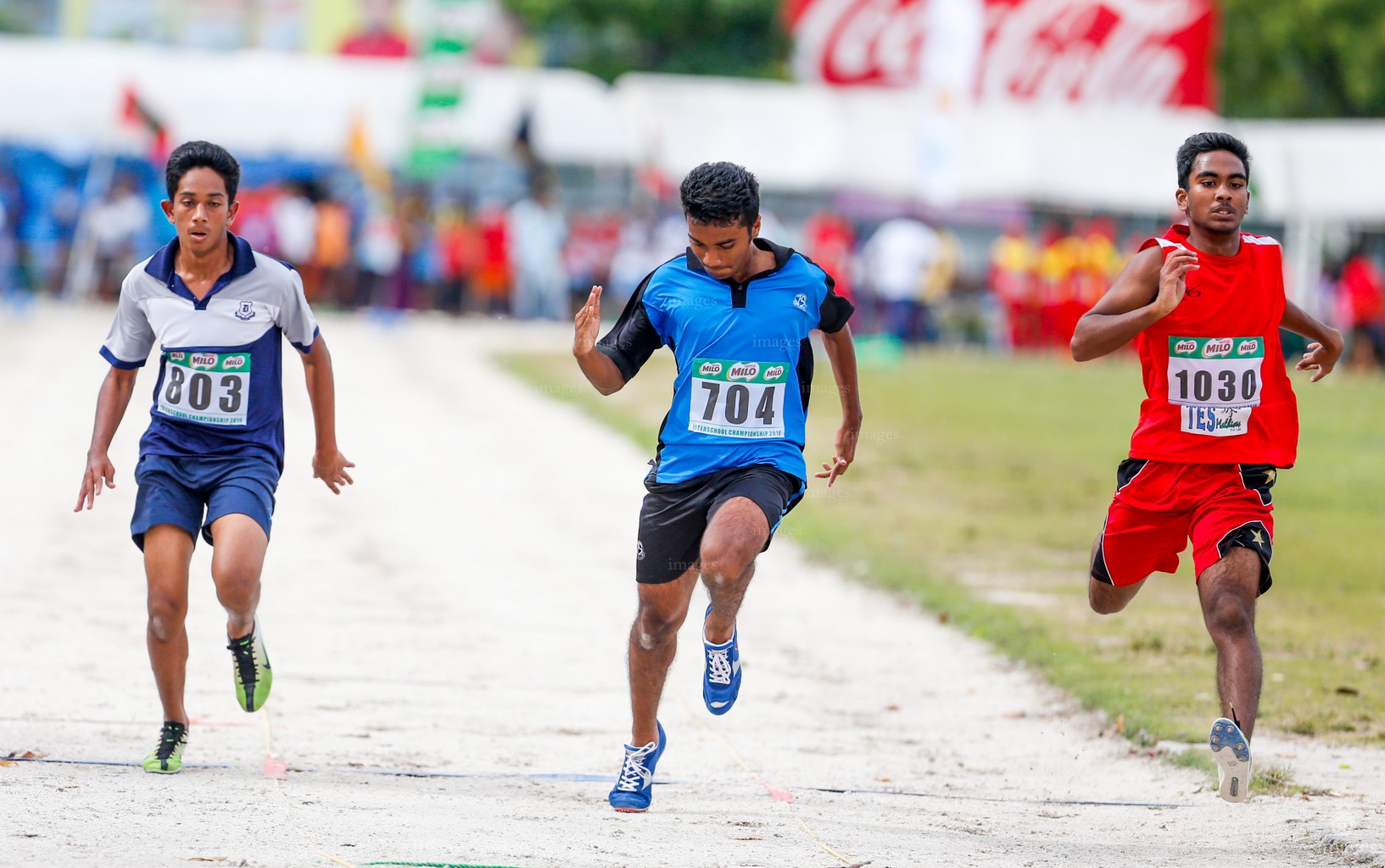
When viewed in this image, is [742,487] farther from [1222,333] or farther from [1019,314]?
[1019,314]

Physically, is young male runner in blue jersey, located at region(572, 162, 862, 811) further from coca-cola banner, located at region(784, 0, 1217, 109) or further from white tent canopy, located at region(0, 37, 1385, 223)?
coca-cola banner, located at region(784, 0, 1217, 109)

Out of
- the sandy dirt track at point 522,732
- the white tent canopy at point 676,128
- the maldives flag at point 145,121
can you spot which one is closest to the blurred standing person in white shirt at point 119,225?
the maldives flag at point 145,121

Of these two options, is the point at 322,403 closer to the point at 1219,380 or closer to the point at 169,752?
the point at 169,752

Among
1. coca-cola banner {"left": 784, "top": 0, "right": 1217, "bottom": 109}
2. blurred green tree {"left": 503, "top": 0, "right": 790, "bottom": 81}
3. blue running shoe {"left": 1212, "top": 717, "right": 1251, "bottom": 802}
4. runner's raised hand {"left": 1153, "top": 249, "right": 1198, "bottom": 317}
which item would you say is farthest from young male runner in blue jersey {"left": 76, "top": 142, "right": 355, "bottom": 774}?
blurred green tree {"left": 503, "top": 0, "right": 790, "bottom": 81}

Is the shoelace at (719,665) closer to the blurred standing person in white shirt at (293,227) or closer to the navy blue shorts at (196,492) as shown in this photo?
the navy blue shorts at (196,492)

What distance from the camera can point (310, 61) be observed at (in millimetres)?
29984

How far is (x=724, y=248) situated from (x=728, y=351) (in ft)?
1.16

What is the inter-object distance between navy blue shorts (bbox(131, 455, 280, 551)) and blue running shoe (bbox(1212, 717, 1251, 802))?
10.6ft

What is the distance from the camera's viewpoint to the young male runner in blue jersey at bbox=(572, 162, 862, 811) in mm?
6059

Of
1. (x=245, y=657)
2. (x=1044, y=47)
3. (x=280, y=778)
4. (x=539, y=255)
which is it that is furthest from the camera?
(x=1044, y=47)

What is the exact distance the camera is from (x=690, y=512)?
6.19 metres

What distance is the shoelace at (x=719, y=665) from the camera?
6.35 meters

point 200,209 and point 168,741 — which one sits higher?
point 200,209

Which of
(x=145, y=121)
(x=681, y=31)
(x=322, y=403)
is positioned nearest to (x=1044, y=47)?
(x=681, y=31)
